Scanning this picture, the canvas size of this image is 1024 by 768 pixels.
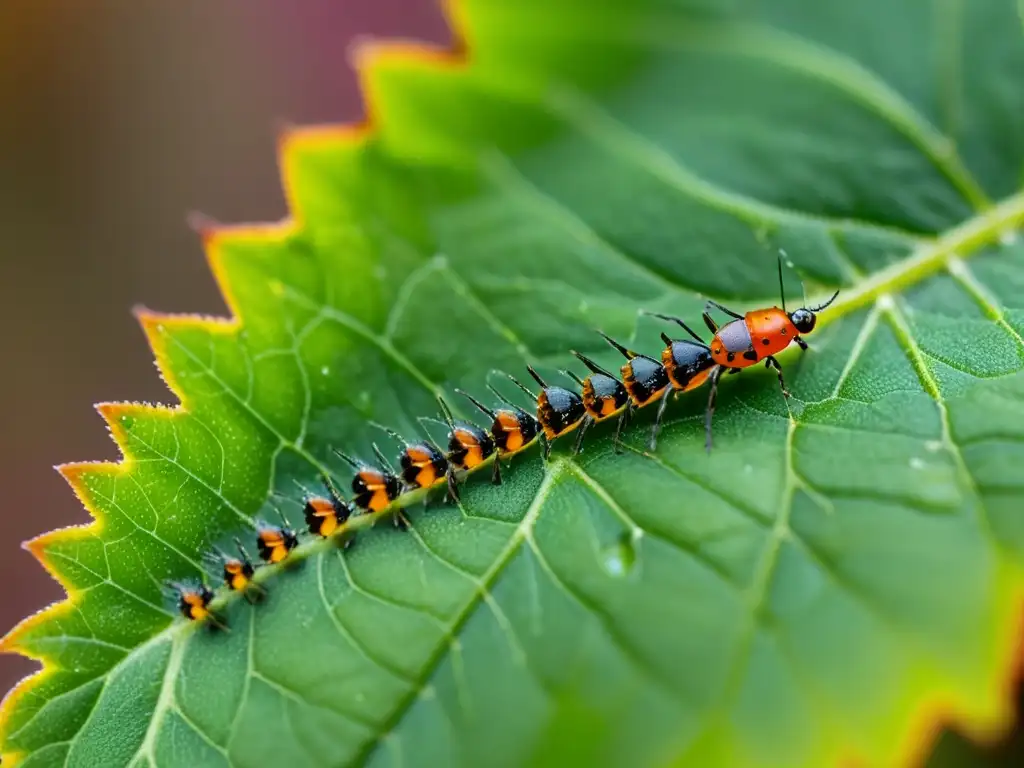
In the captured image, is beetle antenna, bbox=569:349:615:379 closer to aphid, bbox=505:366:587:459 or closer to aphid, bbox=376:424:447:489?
aphid, bbox=505:366:587:459

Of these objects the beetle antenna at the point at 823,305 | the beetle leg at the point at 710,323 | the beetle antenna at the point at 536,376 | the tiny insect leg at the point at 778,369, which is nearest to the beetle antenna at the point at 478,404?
the beetle antenna at the point at 536,376

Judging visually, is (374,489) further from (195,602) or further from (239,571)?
(195,602)

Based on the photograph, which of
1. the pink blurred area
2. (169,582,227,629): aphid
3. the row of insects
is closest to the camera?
(169,582,227,629): aphid

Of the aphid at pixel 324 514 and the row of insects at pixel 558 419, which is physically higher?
the aphid at pixel 324 514

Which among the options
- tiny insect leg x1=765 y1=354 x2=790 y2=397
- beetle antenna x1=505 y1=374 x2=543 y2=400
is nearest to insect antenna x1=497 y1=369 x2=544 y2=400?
beetle antenna x1=505 y1=374 x2=543 y2=400

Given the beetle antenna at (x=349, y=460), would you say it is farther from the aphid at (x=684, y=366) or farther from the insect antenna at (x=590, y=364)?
the aphid at (x=684, y=366)

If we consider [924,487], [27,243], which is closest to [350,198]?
[924,487]

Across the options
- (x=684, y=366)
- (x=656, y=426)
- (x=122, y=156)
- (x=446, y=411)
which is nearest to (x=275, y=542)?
(x=446, y=411)
